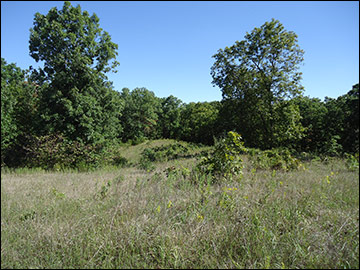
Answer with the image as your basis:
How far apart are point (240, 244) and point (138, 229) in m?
1.23

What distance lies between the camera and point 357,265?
145 centimetres

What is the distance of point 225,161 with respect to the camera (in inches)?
170

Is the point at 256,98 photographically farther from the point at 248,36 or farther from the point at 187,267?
the point at 187,267

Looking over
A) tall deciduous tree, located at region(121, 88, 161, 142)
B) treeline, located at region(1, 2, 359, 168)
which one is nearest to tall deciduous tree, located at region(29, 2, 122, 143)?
treeline, located at region(1, 2, 359, 168)

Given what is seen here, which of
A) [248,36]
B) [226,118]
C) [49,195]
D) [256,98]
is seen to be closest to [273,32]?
[248,36]

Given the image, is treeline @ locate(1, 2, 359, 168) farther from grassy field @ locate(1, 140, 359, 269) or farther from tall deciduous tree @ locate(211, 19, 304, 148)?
grassy field @ locate(1, 140, 359, 269)

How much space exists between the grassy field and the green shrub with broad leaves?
114 cm

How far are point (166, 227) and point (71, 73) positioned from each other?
386 inches

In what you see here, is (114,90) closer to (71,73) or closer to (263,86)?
(71,73)

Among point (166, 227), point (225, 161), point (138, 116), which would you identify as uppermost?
point (138, 116)

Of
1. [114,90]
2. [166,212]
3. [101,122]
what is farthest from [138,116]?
[166,212]

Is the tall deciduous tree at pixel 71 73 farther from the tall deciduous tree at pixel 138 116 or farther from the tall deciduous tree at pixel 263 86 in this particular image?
the tall deciduous tree at pixel 138 116

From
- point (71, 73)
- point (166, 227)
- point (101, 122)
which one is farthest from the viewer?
point (101, 122)

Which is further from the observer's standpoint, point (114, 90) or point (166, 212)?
point (114, 90)
